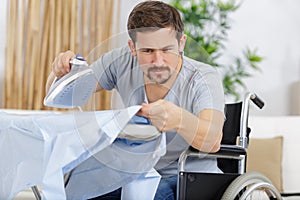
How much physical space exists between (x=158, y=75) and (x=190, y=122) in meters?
0.15

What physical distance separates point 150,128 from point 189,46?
285mm

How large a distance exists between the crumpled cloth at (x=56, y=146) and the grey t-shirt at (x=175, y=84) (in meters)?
0.13

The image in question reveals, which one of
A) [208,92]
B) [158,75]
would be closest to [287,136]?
[208,92]

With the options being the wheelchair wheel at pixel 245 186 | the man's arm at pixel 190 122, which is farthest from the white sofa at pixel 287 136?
the man's arm at pixel 190 122

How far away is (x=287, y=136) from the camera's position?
11.1 ft

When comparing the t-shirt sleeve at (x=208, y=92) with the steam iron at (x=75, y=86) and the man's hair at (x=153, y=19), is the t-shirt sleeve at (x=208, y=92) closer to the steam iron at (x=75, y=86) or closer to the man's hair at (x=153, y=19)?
the man's hair at (x=153, y=19)

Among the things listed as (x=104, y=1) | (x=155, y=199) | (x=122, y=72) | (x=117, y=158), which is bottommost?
(x=155, y=199)

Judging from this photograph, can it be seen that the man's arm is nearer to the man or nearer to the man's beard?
the man

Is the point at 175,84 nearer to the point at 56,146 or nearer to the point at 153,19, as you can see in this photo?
the point at 153,19

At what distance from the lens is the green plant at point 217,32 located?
12.4ft

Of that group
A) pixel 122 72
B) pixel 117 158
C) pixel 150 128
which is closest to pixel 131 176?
pixel 117 158

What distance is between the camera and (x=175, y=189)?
186 cm

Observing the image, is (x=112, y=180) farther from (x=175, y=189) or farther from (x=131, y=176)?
(x=175, y=189)

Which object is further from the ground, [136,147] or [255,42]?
[255,42]
